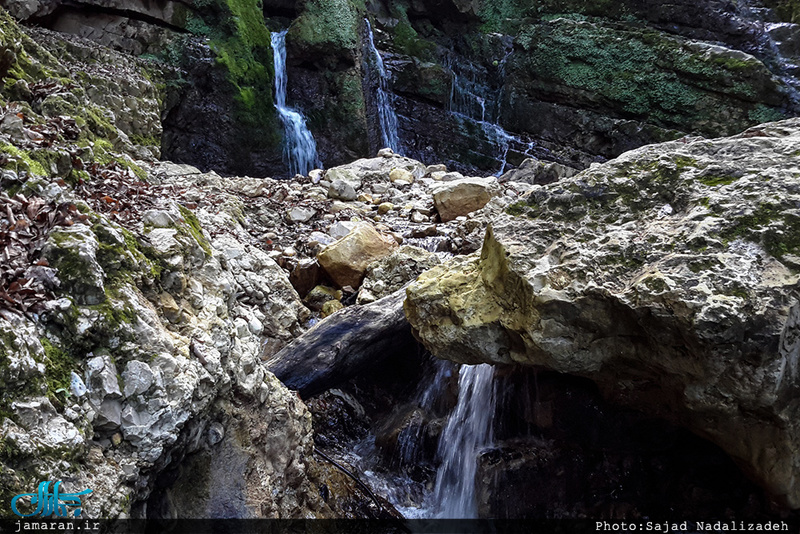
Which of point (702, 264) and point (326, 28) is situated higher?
point (326, 28)

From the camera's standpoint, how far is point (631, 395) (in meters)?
3.00

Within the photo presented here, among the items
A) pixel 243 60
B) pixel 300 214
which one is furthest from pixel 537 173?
pixel 243 60

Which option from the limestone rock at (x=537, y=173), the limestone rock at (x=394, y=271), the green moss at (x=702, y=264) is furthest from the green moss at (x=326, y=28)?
the green moss at (x=702, y=264)

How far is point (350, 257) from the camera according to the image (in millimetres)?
5367

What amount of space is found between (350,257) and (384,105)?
9.18 meters

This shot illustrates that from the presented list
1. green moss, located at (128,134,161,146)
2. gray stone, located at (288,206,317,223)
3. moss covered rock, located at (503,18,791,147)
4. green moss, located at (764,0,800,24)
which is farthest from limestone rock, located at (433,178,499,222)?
green moss, located at (764,0,800,24)

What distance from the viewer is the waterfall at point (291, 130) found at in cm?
1162

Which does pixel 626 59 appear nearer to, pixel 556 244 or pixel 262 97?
pixel 262 97

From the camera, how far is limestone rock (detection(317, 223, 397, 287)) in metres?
5.34

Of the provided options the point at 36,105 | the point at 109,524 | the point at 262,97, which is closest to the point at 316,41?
the point at 262,97

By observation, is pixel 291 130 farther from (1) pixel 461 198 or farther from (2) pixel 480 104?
(1) pixel 461 198

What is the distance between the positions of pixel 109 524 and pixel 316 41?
486 inches

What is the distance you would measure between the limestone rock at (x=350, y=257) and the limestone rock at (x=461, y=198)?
1.78m

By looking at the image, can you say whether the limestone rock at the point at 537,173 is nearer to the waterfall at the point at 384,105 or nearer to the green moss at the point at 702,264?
the waterfall at the point at 384,105
